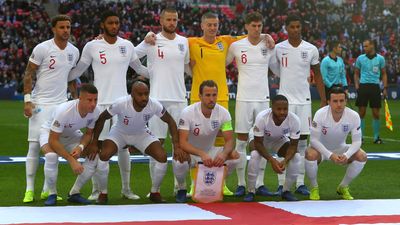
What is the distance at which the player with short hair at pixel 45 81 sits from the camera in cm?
918

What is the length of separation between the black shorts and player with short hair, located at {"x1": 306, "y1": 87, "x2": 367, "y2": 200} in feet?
20.6

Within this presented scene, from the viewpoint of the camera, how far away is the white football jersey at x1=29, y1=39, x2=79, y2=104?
9.23 meters

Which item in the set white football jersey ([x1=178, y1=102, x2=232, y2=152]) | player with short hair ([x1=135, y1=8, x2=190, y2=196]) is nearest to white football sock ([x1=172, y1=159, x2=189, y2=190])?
white football jersey ([x1=178, y1=102, x2=232, y2=152])

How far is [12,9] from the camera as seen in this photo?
3509 cm

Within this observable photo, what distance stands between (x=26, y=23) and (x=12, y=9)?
Result: 1194mm

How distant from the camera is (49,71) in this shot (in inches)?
365

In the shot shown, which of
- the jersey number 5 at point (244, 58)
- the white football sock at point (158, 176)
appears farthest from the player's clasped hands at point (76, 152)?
the jersey number 5 at point (244, 58)

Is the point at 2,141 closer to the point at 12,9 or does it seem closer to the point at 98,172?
the point at 98,172

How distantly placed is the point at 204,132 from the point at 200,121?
0.15 m

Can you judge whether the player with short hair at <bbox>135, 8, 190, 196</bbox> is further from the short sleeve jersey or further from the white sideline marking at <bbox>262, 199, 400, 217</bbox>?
the short sleeve jersey

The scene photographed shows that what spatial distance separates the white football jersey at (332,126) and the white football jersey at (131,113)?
1778mm

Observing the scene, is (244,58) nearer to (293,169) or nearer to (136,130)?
(293,169)

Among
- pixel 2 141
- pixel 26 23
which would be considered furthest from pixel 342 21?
pixel 2 141

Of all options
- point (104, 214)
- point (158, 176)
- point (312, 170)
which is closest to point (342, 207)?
point (312, 170)
